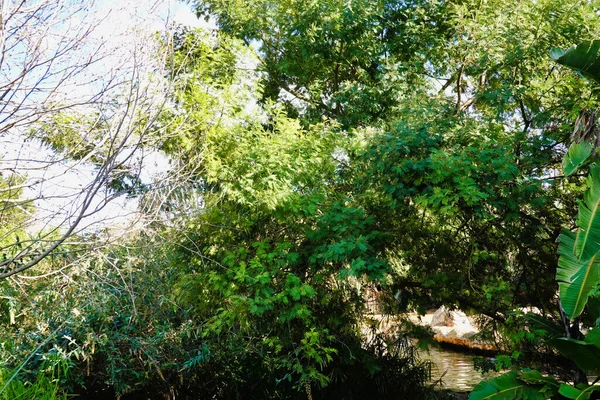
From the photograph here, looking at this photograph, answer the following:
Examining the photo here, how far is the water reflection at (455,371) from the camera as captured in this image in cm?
955

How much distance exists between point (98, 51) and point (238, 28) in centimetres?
782

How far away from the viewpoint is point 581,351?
538 centimetres

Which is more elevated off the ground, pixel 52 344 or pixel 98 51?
pixel 98 51

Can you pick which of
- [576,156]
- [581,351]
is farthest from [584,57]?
[581,351]

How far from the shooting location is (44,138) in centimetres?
466

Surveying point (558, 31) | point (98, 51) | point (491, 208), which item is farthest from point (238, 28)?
point (98, 51)

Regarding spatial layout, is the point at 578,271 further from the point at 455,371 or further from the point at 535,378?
the point at 455,371

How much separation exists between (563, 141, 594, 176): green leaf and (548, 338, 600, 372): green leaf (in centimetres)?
162

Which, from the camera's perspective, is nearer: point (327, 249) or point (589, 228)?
point (589, 228)

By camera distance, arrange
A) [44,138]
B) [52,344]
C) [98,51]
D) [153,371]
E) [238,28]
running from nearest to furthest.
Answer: [98,51] → [44,138] → [52,344] → [153,371] → [238,28]

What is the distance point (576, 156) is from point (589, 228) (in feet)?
2.30

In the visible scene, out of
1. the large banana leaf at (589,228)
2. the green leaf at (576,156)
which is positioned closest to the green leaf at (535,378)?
the large banana leaf at (589,228)

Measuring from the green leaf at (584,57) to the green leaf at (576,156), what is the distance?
0.76 meters

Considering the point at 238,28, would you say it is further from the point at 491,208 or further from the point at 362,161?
the point at 491,208
